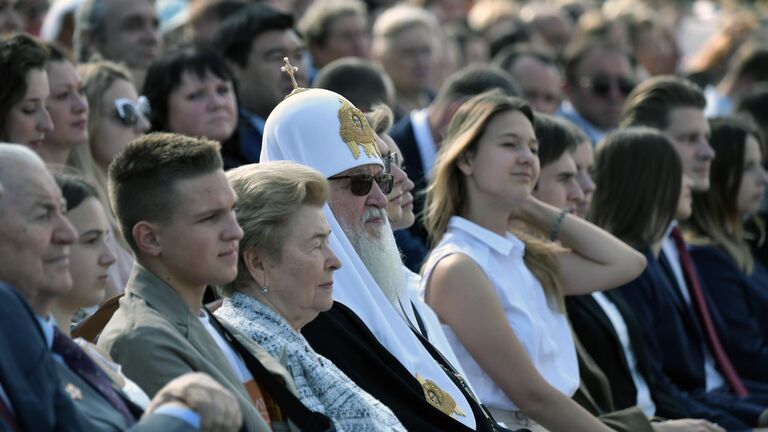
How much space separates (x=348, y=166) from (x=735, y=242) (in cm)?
361

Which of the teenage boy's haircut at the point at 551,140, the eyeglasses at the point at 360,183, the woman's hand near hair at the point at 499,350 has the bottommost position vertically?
→ the woman's hand near hair at the point at 499,350

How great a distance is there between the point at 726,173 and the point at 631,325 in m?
1.95

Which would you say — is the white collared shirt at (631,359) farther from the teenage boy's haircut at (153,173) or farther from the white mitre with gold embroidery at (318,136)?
the teenage boy's haircut at (153,173)

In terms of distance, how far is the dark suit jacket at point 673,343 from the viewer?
674 cm

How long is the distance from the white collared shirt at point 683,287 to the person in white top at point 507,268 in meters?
1.07

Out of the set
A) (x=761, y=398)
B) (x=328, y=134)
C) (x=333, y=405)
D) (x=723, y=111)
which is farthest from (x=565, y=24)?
(x=333, y=405)

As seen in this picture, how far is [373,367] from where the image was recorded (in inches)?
181

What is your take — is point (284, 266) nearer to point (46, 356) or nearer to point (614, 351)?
point (46, 356)

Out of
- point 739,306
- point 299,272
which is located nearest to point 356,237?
point 299,272

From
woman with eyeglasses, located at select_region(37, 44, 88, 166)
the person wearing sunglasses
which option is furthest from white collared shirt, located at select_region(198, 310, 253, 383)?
the person wearing sunglasses

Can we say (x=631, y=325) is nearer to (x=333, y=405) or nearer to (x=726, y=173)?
(x=726, y=173)

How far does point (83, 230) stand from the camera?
13.1 feet

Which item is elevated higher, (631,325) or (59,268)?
(59,268)

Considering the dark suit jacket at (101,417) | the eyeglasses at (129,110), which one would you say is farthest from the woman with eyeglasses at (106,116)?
the dark suit jacket at (101,417)
